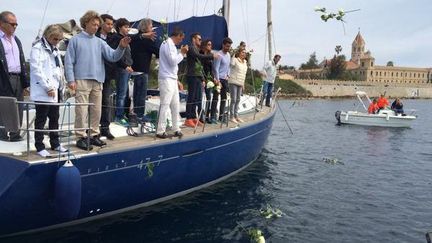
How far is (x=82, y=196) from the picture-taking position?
21.8ft

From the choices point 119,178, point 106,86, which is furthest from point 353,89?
point 119,178

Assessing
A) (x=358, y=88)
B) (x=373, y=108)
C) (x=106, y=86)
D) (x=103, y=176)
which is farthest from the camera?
(x=358, y=88)

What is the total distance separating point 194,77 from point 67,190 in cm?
427

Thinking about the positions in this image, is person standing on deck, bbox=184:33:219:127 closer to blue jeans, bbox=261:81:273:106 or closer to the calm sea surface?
the calm sea surface

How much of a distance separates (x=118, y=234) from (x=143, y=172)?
1041mm

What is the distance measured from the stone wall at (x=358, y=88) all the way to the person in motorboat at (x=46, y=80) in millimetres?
104105

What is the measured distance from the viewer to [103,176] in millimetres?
6781

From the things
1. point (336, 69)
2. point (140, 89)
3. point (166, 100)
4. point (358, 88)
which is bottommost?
point (166, 100)

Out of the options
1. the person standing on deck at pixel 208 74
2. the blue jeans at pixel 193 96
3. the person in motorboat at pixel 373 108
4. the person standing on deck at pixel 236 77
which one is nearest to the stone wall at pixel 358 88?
the person in motorboat at pixel 373 108

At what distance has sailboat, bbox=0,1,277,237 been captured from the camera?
6.02m

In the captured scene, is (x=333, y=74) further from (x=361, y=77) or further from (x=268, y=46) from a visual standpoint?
(x=268, y=46)

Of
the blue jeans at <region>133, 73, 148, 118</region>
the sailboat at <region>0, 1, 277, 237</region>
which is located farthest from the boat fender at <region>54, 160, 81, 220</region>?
the blue jeans at <region>133, 73, 148, 118</region>

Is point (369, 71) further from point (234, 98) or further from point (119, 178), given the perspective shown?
point (119, 178)

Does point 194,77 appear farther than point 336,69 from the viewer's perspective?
No
